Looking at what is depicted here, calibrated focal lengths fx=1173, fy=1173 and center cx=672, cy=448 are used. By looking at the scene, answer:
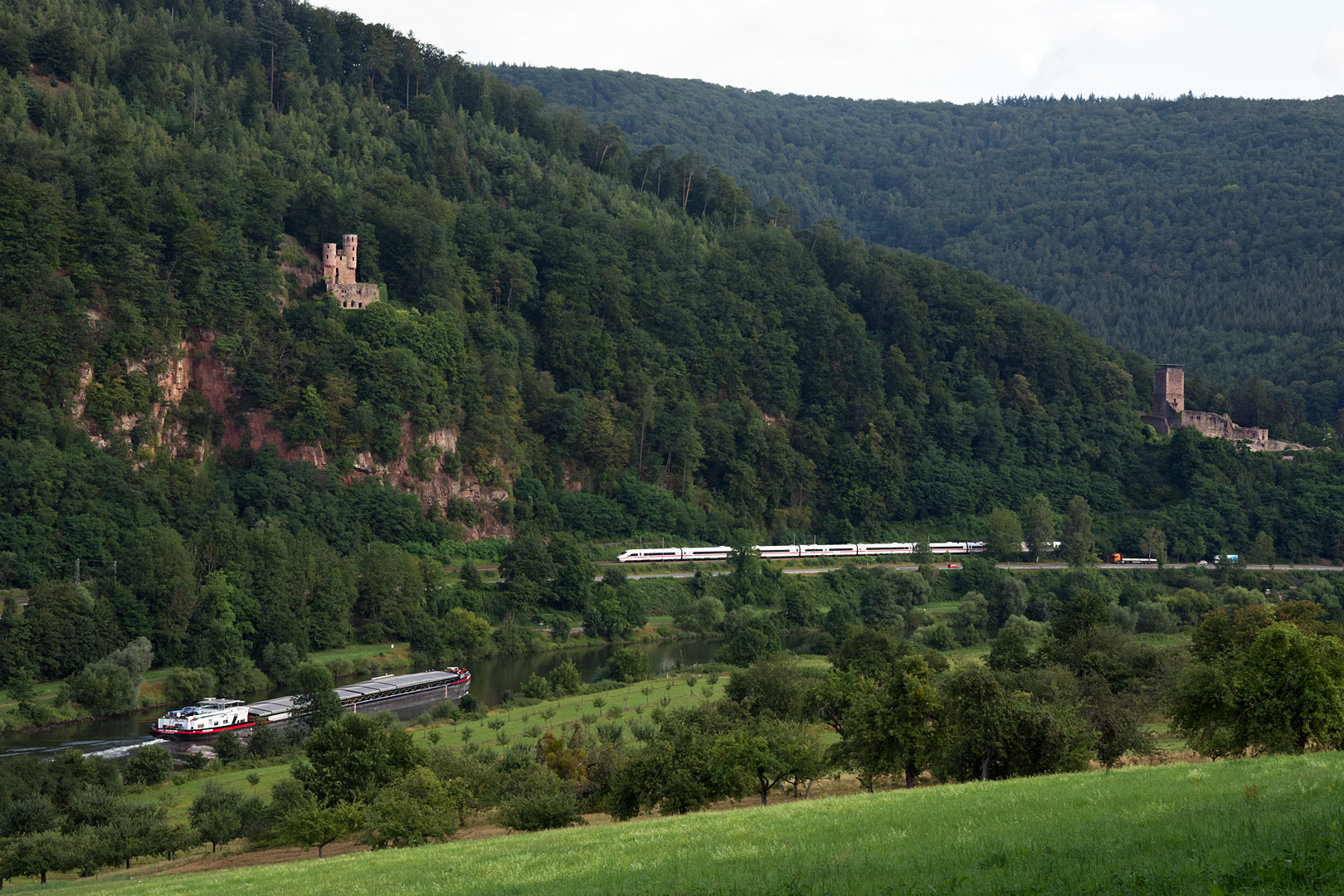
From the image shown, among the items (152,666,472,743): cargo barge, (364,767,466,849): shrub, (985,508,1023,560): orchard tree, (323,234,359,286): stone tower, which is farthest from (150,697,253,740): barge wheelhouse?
(985,508,1023,560): orchard tree

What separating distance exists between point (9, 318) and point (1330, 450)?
378 feet

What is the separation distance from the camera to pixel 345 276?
99062 mm

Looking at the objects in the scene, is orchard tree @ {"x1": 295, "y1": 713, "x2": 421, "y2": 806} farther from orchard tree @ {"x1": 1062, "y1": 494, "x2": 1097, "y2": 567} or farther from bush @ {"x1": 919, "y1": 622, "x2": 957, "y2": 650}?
orchard tree @ {"x1": 1062, "y1": 494, "x2": 1097, "y2": 567}

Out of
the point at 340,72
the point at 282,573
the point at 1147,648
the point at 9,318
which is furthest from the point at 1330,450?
the point at 9,318

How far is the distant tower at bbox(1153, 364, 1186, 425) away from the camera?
407 ft

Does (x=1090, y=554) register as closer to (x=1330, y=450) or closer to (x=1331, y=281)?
(x=1330, y=450)

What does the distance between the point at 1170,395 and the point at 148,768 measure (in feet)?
357

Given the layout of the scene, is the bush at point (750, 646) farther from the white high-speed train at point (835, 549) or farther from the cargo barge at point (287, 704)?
the white high-speed train at point (835, 549)

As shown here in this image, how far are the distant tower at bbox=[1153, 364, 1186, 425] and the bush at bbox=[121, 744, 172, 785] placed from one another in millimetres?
106685

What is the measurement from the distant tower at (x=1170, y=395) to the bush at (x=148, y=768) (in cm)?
10668

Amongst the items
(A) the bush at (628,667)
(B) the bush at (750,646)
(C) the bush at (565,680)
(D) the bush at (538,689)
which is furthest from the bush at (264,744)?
(B) the bush at (750,646)

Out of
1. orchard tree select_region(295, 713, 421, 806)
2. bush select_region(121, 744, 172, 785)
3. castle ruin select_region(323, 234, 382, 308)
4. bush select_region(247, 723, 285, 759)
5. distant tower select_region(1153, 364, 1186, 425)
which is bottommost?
bush select_region(247, 723, 285, 759)

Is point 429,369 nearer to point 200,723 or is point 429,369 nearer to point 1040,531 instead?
point 200,723

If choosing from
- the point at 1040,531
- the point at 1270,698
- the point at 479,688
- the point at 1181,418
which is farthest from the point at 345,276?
the point at 1181,418
